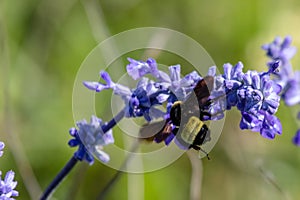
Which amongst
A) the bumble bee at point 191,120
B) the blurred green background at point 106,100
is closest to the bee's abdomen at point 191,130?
the bumble bee at point 191,120

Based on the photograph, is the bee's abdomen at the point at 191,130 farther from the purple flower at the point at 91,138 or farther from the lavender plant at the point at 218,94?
the purple flower at the point at 91,138

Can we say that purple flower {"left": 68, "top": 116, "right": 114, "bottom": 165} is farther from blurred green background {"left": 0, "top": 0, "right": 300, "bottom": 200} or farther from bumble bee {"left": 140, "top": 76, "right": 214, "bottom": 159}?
blurred green background {"left": 0, "top": 0, "right": 300, "bottom": 200}

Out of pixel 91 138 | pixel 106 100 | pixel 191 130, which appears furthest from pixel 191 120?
pixel 106 100

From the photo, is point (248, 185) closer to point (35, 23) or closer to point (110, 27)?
point (110, 27)

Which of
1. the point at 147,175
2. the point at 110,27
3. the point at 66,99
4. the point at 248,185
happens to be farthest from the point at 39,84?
the point at 248,185

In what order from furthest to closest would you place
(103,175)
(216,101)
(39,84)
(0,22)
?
(39,84), (103,175), (0,22), (216,101)

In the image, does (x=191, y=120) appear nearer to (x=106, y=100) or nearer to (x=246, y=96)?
(x=246, y=96)
